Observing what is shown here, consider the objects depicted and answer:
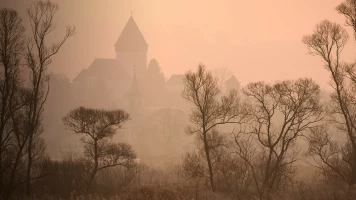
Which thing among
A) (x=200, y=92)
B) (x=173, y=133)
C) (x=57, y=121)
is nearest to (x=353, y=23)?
(x=200, y=92)

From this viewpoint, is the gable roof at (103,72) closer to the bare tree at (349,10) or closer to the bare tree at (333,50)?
the bare tree at (333,50)

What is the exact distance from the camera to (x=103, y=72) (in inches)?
3487

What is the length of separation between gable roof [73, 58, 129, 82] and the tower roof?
49.0 feet

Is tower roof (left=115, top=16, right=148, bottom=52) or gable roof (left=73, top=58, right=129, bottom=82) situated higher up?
tower roof (left=115, top=16, right=148, bottom=52)

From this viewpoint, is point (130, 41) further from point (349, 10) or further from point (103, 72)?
point (349, 10)

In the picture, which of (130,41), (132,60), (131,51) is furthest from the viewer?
(130,41)

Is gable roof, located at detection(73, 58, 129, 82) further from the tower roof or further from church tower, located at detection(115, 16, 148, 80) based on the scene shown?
the tower roof

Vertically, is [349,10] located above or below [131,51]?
below

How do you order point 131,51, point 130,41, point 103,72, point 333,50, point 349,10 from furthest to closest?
point 130,41 < point 131,51 < point 103,72 < point 333,50 < point 349,10

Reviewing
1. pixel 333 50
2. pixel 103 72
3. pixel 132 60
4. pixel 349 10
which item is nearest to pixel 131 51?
pixel 132 60

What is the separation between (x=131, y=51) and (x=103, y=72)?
1982 cm

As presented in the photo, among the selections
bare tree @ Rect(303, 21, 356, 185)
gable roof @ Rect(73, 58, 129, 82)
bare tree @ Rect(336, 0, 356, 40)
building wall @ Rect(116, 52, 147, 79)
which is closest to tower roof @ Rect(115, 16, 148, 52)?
building wall @ Rect(116, 52, 147, 79)

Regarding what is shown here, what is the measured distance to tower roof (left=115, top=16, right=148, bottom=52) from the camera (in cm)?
10700

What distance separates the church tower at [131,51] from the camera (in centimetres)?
10488
